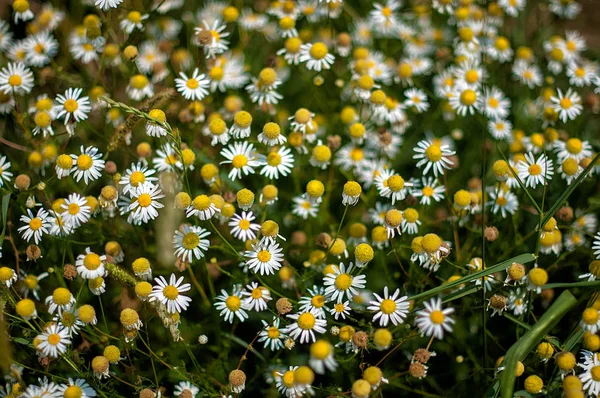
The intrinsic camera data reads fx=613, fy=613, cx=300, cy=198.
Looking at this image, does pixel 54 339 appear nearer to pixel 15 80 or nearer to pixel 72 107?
pixel 72 107

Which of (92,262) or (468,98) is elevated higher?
(468,98)

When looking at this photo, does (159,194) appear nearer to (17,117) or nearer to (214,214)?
Result: (214,214)

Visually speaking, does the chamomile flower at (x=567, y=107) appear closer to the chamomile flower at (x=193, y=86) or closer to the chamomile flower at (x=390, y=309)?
the chamomile flower at (x=390, y=309)

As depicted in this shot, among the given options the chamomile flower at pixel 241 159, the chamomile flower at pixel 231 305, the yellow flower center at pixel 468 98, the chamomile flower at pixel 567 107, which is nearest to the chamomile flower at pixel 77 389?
the chamomile flower at pixel 231 305

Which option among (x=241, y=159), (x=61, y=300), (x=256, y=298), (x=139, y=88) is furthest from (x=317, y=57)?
(x=61, y=300)

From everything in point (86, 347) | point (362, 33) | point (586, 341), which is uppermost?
point (362, 33)

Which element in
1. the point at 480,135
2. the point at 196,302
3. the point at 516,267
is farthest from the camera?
the point at 480,135

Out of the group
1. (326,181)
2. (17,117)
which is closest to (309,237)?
(326,181)
